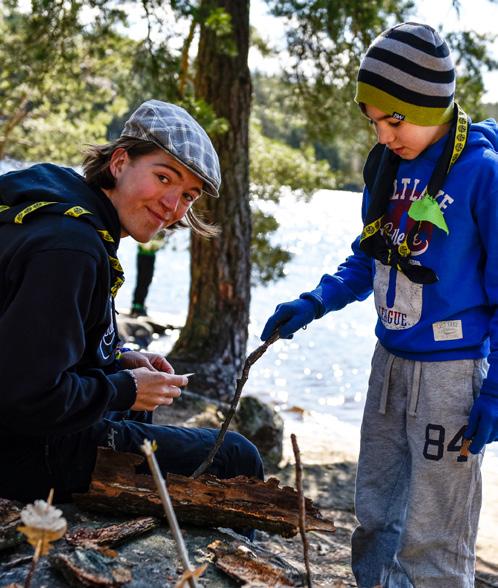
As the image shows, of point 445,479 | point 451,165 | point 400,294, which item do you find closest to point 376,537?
point 445,479

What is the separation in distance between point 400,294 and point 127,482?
117 centimetres

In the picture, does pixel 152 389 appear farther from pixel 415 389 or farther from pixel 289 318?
pixel 415 389

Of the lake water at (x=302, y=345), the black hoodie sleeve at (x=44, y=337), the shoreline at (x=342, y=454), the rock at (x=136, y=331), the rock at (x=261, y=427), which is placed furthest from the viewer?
the rock at (x=136, y=331)

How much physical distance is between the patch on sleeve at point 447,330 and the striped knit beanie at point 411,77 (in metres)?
0.70

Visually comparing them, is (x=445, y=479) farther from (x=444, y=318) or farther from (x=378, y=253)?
(x=378, y=253)

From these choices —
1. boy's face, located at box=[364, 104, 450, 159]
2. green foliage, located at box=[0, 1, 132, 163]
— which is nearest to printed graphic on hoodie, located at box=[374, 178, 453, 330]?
boy's face, located at box=[364, 104, 450, 159]

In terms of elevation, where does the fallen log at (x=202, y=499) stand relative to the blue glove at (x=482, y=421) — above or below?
below

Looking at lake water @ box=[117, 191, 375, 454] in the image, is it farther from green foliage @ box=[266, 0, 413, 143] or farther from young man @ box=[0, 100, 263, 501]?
young man @ box=[0, 100, 263, 501]

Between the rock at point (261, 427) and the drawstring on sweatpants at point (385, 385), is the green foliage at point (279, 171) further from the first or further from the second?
the drawstring on sweatpants at point (385, 385)

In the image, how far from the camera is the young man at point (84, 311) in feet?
6.59

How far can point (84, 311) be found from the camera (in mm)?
2135

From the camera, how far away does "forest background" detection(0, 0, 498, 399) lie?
18.4ft

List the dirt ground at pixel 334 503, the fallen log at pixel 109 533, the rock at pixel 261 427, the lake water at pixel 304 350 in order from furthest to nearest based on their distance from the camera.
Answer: the lake water at pixel 304 350 < the rock at pixel 261 427 < the dirt ground at pixel 334 503 < the fallen log at pixel 109 533

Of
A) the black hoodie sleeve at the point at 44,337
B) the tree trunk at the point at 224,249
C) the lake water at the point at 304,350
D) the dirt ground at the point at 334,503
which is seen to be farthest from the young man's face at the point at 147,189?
the lake water at the point at 304,350
